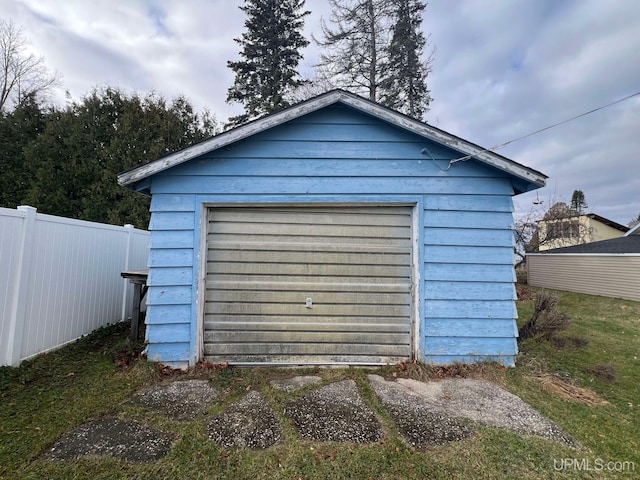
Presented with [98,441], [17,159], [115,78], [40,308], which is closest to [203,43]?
[115,78]

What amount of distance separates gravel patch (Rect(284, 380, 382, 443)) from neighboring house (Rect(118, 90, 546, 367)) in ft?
2.88

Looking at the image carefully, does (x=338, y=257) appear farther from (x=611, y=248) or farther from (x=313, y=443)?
(x=611, y=248)

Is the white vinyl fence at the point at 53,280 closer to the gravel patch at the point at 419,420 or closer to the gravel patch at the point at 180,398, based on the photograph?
the gravel patch at the point at 180,398

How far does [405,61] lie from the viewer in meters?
13.3

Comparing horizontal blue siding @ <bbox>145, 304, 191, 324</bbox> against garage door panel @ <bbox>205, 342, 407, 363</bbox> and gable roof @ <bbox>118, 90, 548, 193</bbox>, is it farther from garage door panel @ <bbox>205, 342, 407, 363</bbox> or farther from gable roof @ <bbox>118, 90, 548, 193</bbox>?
gable roof @ <bbox>118, 90, 548, 193</bbox>

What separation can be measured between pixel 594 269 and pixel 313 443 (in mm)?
16848

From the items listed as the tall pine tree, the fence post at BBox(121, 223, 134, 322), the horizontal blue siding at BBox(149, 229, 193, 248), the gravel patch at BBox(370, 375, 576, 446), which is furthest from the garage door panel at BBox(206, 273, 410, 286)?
the tall pine tree

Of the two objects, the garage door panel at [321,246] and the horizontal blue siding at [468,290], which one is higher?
the garage door panel at [321,246]

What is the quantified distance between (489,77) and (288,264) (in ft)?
29.5

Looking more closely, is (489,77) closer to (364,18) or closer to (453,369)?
(364,18)

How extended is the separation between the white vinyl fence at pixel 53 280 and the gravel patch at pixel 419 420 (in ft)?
14.2

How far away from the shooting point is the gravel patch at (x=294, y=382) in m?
3.46

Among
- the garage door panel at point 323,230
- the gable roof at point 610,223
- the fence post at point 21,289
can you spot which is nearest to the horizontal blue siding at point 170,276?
the garage door panel at point 323,230

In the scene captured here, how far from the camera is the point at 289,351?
417cm
